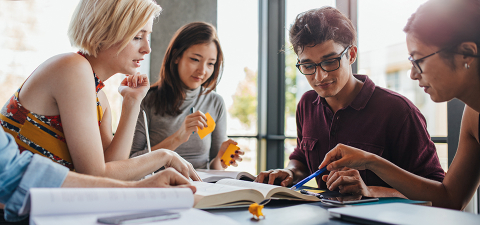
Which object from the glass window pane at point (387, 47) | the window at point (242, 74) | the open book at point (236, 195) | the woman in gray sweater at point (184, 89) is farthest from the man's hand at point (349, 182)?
the window at point (242, 74)

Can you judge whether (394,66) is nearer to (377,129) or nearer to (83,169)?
(377,129)

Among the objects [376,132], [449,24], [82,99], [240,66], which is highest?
[240,66]

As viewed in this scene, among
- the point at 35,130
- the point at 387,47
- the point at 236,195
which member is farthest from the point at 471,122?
the point at 387,47

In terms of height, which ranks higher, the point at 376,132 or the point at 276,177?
the point at 376,132

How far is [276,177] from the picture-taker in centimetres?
141

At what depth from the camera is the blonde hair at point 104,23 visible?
1188mm

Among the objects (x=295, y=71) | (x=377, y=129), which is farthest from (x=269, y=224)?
(x=295, y=71)

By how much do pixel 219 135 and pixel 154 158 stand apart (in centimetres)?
120

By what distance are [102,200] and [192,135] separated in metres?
1.55

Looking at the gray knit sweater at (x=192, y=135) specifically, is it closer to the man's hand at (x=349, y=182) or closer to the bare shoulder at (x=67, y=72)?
the bare shoulder at (x=67, y=72)

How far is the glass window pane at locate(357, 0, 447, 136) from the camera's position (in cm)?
272

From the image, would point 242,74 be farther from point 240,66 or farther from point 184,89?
point 184,89

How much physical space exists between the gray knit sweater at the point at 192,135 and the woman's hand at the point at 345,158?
1.25 meters

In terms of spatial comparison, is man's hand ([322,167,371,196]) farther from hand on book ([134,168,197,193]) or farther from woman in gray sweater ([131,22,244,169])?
woman in gray sweater ([131,22,244,169])
